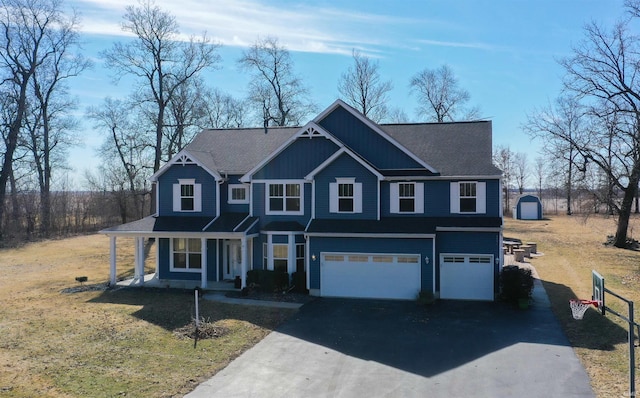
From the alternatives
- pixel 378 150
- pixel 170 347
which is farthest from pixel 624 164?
pixel 170 347

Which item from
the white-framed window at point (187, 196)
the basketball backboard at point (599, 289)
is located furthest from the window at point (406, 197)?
the white-framed window at point (187, 196)

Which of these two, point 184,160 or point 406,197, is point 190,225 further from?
point 406,197

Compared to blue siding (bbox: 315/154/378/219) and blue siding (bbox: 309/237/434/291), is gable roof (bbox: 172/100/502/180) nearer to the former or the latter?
blue siding (bbox: 315/154/378/219)

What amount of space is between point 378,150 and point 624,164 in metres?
21.7

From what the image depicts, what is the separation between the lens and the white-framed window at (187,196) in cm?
2400

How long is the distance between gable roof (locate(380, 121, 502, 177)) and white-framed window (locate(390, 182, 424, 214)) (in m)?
1.47

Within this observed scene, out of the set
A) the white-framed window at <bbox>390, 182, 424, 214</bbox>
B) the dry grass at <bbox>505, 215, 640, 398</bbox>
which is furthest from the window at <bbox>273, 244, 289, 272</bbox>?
the dry grass at <bbox>505, 215, 640, 398</bbox>

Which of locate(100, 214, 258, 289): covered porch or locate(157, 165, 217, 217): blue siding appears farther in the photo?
locate(157, 165, 217, 217): blue siding

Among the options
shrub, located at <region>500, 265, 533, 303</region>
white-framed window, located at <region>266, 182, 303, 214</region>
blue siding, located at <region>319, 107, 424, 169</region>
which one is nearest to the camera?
shrub, located at <region>500, 265, 533, 303</region>

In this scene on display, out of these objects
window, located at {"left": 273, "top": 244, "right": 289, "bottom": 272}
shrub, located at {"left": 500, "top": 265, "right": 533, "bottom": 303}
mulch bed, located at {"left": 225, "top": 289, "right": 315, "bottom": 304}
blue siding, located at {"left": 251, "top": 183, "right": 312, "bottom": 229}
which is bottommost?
mulch bed, located at {"left": 225, "top": 289, "right": 315, "bottom": 304}

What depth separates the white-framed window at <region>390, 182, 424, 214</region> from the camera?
21.2 meters

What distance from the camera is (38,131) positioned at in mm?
46281

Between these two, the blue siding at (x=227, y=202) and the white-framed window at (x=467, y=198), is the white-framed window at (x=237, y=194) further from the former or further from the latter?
the white-framed window at (x=467, y=198)

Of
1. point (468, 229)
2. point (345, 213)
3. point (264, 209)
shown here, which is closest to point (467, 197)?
point (468, 229)
